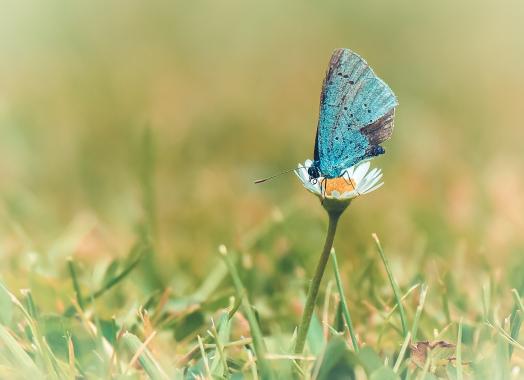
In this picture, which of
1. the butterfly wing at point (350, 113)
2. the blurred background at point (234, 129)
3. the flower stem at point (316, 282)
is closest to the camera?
the flower stem at point (316, 282)

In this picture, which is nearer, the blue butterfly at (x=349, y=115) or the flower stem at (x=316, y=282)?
the flower stem at (x=316, y=282)

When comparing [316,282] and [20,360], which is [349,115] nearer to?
[316,282]

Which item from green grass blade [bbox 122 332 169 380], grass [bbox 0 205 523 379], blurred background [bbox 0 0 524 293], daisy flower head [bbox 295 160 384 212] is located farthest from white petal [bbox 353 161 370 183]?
blurred background [bbox 0 0 524 293]

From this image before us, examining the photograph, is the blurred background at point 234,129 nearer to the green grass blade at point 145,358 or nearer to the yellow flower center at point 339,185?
the green grass blade at point 145,358

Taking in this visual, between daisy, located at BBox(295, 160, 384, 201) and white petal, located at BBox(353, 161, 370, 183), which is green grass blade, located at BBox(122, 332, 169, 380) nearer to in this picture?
daisy, located at BBox(295, 160, 384, 201)

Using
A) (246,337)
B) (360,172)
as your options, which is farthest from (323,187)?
(246,337)

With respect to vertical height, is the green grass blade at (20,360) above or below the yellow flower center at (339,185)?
below

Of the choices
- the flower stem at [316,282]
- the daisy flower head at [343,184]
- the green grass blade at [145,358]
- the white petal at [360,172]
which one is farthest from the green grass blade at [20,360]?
the white petal at [360,172]
